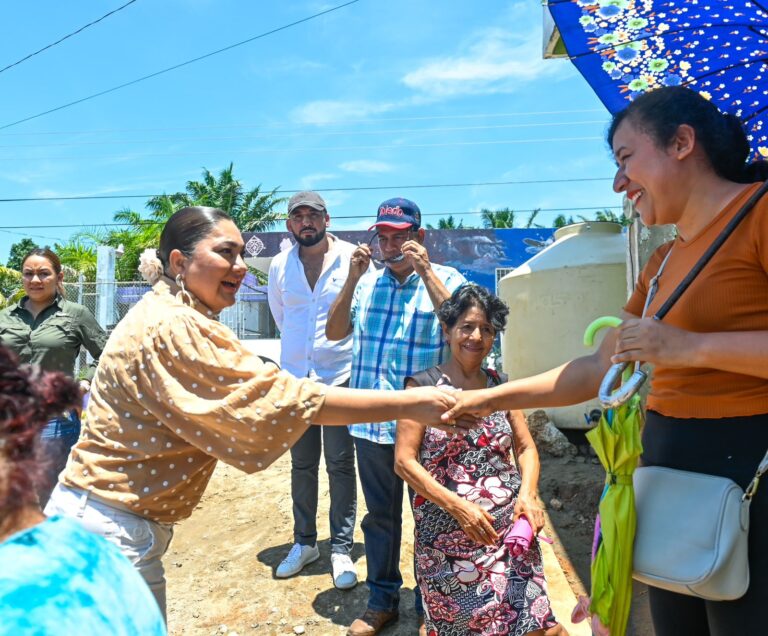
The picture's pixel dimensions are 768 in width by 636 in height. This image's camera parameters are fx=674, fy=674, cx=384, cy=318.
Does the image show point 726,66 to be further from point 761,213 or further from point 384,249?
point 384,249

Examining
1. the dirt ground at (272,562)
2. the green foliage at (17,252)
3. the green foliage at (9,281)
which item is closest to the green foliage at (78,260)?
the green foliage at (9,281)

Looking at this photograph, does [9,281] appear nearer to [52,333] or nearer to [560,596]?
[52,333]

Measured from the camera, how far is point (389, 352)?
3781 millimetres

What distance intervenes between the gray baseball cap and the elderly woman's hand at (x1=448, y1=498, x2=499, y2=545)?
8.06 feet

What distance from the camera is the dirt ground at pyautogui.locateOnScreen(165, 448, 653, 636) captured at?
3.99 meters

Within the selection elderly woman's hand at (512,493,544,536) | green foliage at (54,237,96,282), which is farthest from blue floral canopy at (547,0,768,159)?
green foliage at (54,237,96,282)

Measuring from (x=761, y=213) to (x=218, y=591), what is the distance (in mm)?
3993

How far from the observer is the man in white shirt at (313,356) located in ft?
14.3

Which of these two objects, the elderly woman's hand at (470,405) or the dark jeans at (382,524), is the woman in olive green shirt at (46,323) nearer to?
the dark jeans at (382,524)

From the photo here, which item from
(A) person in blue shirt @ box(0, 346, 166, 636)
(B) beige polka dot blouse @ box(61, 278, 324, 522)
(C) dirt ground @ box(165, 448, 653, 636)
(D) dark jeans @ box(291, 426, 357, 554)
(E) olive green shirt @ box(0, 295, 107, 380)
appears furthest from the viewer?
(E) olive green shirt @ box(0, 295, 107, 380)

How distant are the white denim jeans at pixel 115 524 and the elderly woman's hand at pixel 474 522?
4.03ft

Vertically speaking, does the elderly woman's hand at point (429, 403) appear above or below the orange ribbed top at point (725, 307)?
below

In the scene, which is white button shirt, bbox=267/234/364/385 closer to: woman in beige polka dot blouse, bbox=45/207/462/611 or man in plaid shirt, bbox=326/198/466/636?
man in plaid shirt, bbox=326/198/466/636

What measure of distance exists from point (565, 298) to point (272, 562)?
406 cm
